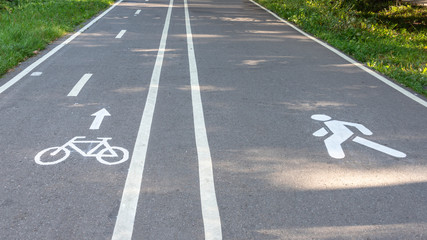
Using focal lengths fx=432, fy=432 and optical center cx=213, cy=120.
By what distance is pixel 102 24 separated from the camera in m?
14.9

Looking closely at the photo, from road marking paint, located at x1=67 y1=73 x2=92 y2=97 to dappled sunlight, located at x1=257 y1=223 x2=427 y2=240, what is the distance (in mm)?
4710

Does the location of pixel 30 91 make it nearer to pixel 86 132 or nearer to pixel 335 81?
pixel 86 132

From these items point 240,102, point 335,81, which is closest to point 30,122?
point 240,102

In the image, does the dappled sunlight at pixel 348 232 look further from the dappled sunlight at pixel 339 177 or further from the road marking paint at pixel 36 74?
the road marking paint at pixel 36 74

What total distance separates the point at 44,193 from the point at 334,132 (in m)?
3.61

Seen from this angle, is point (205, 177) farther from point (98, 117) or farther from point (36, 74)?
point (36, 74)

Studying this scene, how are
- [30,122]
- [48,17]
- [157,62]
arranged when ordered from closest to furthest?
1. [30,122]
2. [157,62]
3. [48,17]

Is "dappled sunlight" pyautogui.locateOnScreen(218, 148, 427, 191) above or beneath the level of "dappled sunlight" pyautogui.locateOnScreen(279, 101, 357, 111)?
above

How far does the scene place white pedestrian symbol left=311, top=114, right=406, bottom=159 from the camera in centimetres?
511

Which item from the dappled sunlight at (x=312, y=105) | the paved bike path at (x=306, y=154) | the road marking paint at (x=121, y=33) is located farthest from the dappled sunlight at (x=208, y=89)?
the road marking paint at (x=121, y=33)

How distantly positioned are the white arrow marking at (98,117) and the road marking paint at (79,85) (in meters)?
1.04

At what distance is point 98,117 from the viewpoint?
610cm

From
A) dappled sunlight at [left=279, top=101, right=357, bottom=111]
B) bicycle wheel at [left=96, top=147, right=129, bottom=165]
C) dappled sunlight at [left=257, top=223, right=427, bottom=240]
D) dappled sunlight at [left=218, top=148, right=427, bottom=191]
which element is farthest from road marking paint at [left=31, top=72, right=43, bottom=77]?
dappled sunlight at [left=257, top=223, right=427, bottom=240]

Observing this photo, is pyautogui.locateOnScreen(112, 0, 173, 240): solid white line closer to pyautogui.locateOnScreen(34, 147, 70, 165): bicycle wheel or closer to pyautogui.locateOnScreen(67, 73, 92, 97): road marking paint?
pyautogui.locateOnScreen(34, 147, 70, 165): bicycle wheel
